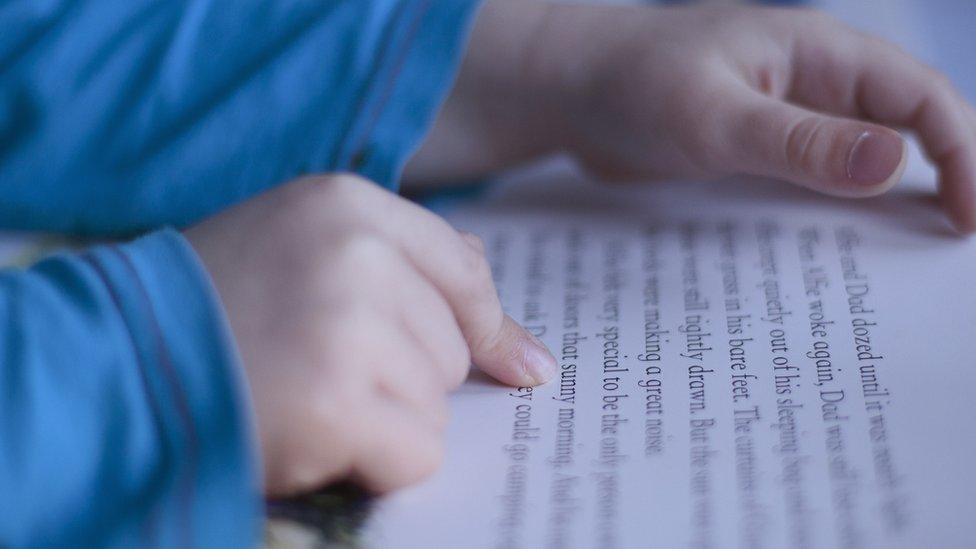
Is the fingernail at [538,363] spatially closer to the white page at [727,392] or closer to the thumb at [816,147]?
the white page at [727,392]

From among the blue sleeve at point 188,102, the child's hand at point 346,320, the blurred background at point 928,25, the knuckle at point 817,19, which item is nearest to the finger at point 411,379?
the child's hand at point 346,320

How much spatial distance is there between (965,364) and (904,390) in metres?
0.03

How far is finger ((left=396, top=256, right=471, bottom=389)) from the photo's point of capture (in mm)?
401

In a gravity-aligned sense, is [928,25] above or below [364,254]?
below

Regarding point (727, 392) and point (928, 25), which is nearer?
point (727, 392)

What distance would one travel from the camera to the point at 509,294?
53 centimetres

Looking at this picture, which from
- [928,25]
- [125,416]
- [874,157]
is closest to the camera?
[125,416]

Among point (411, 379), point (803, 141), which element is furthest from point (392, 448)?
point (803, 141)

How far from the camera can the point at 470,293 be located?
0.42m

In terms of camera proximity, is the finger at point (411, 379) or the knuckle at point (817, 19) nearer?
the finger at point (411, 379)

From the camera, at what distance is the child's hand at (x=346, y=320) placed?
37cm

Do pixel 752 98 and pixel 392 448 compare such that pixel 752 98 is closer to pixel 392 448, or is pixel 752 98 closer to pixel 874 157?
pixel 874 157

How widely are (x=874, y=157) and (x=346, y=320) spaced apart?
281mm

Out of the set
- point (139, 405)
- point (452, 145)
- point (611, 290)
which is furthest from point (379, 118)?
point (139, 405)
